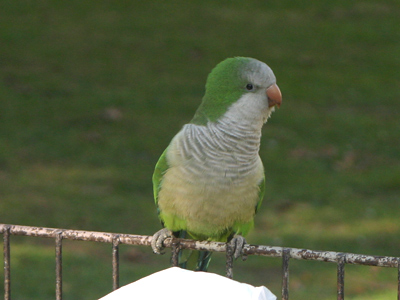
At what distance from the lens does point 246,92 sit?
2824mm

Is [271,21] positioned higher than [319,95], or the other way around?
[271,21]

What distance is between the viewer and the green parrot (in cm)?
282

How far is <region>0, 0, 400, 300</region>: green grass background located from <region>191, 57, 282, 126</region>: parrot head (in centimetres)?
236

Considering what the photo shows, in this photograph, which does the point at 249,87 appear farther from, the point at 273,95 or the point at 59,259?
the point at 59,259

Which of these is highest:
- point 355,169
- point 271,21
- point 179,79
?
point 271,21

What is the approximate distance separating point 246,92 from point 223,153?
11.4 inches

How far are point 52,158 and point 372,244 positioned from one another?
3.74 meters

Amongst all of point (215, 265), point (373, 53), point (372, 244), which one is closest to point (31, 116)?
point (215, 265)

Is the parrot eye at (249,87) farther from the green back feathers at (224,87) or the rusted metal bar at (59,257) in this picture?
the rusted metal bar at (59,257)

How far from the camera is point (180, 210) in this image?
2945 millimetres

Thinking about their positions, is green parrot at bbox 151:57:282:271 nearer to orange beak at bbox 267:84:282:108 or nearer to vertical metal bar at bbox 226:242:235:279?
orange beak at bbox 267:84:282:108

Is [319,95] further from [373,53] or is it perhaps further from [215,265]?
[215,265]

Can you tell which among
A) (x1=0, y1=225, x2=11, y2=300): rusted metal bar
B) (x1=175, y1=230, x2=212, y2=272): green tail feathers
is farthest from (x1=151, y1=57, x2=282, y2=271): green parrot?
(x1=0, y1=225, x2=11, y2=300): rusted metal bar

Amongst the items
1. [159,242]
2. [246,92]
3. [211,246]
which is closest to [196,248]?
[211,246]
